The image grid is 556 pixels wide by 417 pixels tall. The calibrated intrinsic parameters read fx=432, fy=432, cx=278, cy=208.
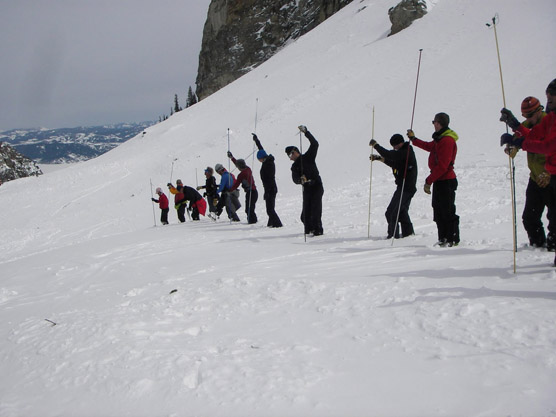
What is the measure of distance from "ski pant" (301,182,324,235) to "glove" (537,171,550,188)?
385 cm

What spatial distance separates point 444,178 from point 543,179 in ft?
4.54

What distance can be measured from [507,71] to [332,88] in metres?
10.6

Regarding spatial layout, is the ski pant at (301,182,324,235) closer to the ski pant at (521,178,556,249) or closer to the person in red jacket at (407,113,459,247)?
the person in red jacket at (407,113,459,247)

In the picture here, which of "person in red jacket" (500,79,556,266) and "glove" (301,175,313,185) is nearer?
"person in red jacket" (500,79,556,266)

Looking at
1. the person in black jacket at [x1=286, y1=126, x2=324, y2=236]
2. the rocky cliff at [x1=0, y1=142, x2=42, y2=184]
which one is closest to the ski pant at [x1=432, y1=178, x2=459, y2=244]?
the person in black jacket at [x1=286, y1=126, x2=324, y2=236]

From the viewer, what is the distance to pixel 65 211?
67.8ft

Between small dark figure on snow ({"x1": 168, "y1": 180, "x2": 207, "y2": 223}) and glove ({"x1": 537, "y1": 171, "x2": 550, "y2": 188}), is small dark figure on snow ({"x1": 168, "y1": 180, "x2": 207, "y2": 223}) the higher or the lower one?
the lower one

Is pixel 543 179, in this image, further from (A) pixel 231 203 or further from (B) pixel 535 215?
(A) pixel 231 203

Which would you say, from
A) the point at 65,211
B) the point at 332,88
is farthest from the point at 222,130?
the point at 65,211

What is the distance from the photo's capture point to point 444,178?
6023 millimetres

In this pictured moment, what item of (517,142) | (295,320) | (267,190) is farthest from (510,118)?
(267,190)

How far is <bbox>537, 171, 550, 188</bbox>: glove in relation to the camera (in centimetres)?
475

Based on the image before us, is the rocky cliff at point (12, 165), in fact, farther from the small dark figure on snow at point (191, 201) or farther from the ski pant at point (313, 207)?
the ski pant at point (313, 207)

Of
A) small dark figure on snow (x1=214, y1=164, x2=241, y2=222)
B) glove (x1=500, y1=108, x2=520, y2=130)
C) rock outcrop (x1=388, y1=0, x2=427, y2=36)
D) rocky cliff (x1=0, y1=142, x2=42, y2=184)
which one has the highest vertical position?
rock outcrop (x1=388, y1=0, x2=427, y2=36)
